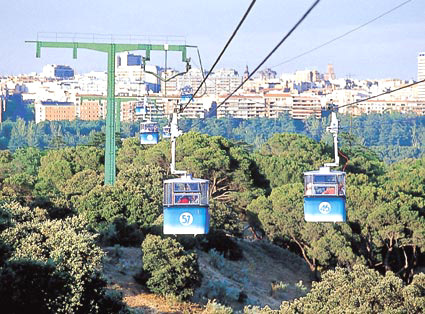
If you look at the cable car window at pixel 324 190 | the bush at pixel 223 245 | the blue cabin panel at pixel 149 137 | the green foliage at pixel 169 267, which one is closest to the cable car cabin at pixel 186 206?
the cable car window at pixel 324 190

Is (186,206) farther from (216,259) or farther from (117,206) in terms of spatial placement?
(117,206)

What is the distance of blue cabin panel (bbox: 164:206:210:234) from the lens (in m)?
15.0

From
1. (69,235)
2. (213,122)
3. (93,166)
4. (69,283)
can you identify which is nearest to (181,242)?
(69,235)

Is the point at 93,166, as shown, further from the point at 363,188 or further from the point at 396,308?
the point at 396,308

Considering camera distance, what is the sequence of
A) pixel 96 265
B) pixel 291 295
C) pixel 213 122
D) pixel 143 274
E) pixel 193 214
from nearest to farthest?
1. pixel 193 214
2. pixel 96 265
3. pixel 143 274
4. pixel 291 295
5. pixel 213 122

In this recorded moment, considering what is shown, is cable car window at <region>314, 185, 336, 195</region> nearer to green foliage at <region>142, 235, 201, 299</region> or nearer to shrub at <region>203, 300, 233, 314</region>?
shrub at <region>203, 300, 233, 314</region>

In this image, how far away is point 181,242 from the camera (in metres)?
27.8

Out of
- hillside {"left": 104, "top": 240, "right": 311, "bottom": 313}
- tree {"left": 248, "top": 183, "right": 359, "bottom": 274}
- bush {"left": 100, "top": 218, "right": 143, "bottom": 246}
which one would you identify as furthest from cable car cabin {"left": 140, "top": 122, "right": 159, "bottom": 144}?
tree {"left": 248, "top": 183, "right": 359, "bottom": 274}

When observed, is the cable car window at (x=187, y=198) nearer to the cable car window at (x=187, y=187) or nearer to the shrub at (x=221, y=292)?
the cable car window at (x=187, y=187)

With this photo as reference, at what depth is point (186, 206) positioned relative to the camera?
15.2 meters

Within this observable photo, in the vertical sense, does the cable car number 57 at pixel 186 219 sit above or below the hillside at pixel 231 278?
above

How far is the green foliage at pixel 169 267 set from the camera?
81.1 feet

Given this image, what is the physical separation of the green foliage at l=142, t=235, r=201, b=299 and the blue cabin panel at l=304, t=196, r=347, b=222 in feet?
28.8

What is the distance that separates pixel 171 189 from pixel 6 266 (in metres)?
2.57
